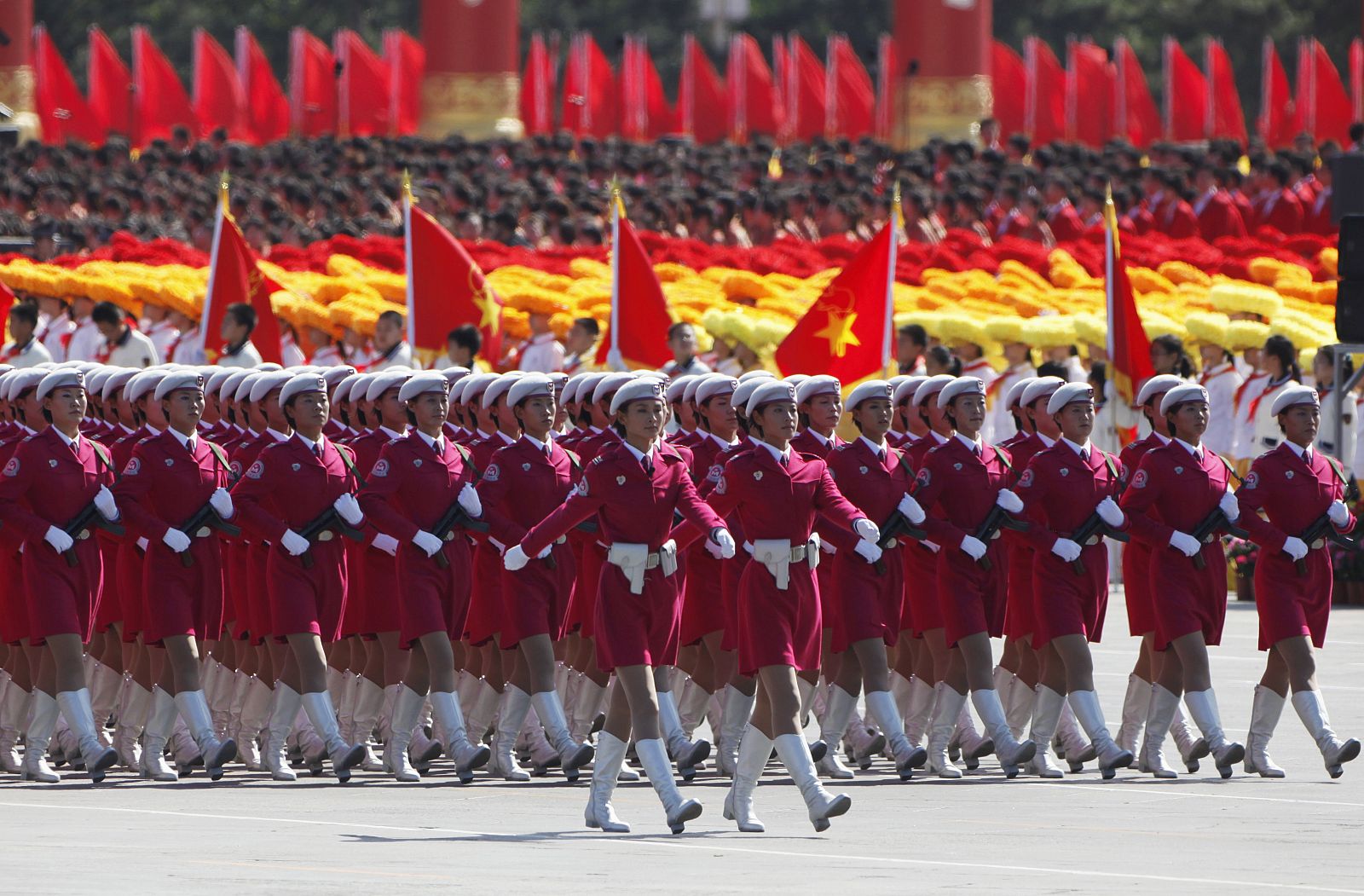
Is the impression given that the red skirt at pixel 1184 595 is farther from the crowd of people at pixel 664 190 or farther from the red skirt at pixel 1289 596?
the crowd of people at pixel 664 190

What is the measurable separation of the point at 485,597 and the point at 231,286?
7170mm

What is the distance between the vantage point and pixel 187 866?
9164mm

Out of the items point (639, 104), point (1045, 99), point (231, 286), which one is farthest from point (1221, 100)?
point (231, 286)

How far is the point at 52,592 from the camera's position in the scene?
37.8ft

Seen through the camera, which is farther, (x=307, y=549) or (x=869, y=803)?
(x=307, y=549)

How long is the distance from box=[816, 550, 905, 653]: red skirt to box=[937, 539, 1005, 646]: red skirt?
26 cm

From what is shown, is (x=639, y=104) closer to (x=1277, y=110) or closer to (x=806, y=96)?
(x=806, y=96)

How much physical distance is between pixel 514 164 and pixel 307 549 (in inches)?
780

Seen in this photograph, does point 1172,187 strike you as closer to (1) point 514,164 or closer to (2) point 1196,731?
(1) point 514,164

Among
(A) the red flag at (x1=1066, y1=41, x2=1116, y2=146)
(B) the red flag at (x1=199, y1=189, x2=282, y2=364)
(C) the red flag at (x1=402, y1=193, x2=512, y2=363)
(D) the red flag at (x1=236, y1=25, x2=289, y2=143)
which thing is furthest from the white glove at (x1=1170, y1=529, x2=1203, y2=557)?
(D) the red flag at (x1=236, y1=25, x2=289, y2=143)

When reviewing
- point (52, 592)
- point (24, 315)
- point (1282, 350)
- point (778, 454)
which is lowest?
point (52, 592)

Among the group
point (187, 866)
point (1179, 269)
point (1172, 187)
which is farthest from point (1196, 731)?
point (1172, 187)

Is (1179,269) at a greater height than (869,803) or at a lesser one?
greater

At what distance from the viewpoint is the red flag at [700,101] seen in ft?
134
